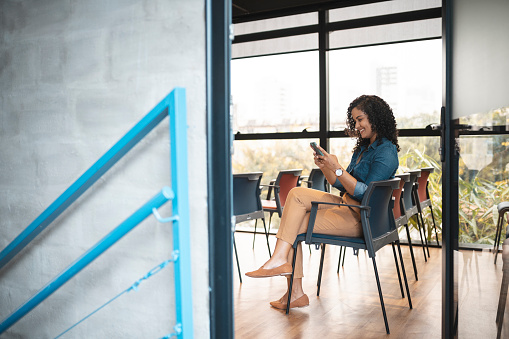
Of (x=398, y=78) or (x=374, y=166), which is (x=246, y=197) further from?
(x=398, y=78)

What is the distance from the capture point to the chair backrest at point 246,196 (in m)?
3.75

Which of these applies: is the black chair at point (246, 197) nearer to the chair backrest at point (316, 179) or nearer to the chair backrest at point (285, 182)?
the chair backrest at point (285, 182)

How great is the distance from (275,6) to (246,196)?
9.98ft

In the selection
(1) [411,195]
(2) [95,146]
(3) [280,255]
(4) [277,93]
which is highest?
(4) [277,93]

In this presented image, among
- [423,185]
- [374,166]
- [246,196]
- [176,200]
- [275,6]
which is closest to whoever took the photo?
[176,200]

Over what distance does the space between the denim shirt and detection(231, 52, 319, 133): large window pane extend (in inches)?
104

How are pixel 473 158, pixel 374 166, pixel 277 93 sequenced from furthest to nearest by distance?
pixel 277 93 → pixel 374 166 → pixel 473 158

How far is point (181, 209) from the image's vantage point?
1.75m

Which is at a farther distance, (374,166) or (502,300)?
(374,166)

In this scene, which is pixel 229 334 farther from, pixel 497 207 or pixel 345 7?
pixel 345 7

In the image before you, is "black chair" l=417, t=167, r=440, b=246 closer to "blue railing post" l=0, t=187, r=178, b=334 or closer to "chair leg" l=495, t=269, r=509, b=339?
"chair leg" l=495, t=269, r=509, b=339

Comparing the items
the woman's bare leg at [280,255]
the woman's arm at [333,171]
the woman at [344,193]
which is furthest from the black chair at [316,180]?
the woman's bare leg at [280,255]

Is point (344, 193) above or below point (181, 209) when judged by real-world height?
below

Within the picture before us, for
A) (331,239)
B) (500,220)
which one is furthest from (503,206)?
(331,239)
